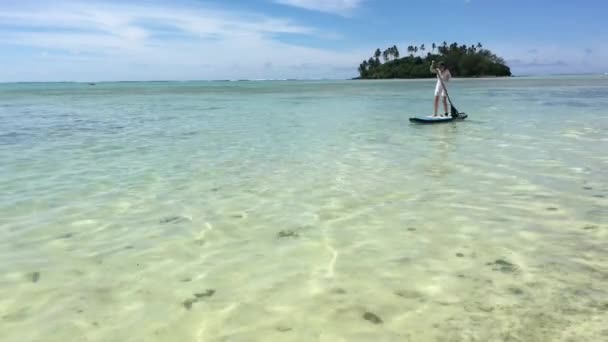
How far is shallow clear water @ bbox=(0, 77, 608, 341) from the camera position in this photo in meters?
3.50

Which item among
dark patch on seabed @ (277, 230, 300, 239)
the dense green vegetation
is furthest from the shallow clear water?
the dense green vegetation

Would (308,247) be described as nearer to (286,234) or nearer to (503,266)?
(286,234)

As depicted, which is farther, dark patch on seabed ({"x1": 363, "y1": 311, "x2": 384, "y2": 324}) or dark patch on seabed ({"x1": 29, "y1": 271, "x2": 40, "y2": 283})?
dark patch on seabed ({"x1": 29, "y1": 271, "x2": 40, "y2": 283})

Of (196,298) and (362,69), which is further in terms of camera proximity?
(362,69)

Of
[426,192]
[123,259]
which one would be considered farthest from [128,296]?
[426,192]

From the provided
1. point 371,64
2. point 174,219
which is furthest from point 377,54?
point 174,219

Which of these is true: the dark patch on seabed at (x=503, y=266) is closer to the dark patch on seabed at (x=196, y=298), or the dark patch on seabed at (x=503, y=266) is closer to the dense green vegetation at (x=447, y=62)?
the dark patch on seabed at (x=196, y=298)

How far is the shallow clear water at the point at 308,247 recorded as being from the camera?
3502 mm

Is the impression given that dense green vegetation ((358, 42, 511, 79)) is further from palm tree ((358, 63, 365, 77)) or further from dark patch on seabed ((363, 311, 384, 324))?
dark patch on seabed ((363, 311, 384, 324))

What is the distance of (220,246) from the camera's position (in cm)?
509

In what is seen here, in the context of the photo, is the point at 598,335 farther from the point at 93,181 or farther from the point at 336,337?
the point at 93,181

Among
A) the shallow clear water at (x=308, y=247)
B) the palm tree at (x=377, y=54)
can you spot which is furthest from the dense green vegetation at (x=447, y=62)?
the shallow clear water at (x=308, y=247)

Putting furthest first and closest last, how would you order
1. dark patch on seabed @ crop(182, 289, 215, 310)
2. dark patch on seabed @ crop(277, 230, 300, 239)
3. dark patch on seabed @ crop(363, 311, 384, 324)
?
dark patch on seabed @ crop(277, 230, 300, 239), dark patch on seabed @ crop(182, 289, 215, 310), dark patch on seabed @ crop(363, 311, 384, 324)

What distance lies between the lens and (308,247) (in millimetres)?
5027
